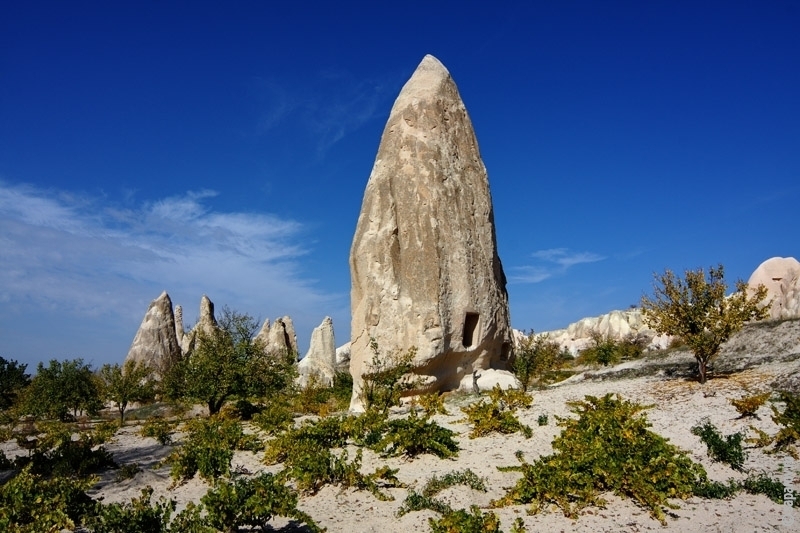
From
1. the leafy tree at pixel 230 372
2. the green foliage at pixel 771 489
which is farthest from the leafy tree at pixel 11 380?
the green foliage at pixel 771 489

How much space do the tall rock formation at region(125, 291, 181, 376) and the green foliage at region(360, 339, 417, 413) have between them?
2601 centimetres

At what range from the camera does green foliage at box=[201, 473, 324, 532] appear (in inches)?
224

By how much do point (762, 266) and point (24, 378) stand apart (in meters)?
57.4

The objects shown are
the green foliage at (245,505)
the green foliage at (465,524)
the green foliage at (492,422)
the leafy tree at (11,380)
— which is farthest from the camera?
the leafy tree at (11,380)

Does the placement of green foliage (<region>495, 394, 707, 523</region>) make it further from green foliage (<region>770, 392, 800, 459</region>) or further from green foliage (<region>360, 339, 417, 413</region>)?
green foliage (<region>360, 339, 417, 413</region>)

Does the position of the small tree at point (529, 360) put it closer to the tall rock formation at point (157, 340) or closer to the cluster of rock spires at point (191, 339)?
the cluster of rock spires at point (191, 339)

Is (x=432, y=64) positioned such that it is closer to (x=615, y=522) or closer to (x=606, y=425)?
(x=606, y=425)

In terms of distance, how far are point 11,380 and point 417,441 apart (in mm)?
37487

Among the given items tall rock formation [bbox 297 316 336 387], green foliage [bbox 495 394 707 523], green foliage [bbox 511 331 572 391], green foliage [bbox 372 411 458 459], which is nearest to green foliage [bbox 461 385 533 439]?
green foliage [bbox 372 411 458 459]

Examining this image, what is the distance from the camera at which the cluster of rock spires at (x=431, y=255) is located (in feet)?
53.0

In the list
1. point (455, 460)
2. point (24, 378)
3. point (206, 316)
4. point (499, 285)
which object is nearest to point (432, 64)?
point (499, 285)

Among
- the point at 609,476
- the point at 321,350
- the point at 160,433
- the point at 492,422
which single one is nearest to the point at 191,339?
the point at 321,350

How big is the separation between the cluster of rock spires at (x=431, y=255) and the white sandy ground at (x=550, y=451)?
6.48 ft

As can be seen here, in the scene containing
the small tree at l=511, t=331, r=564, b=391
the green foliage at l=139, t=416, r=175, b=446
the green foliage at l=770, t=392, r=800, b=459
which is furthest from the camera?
the small tree at l=511, t=331, r=564, b=391
